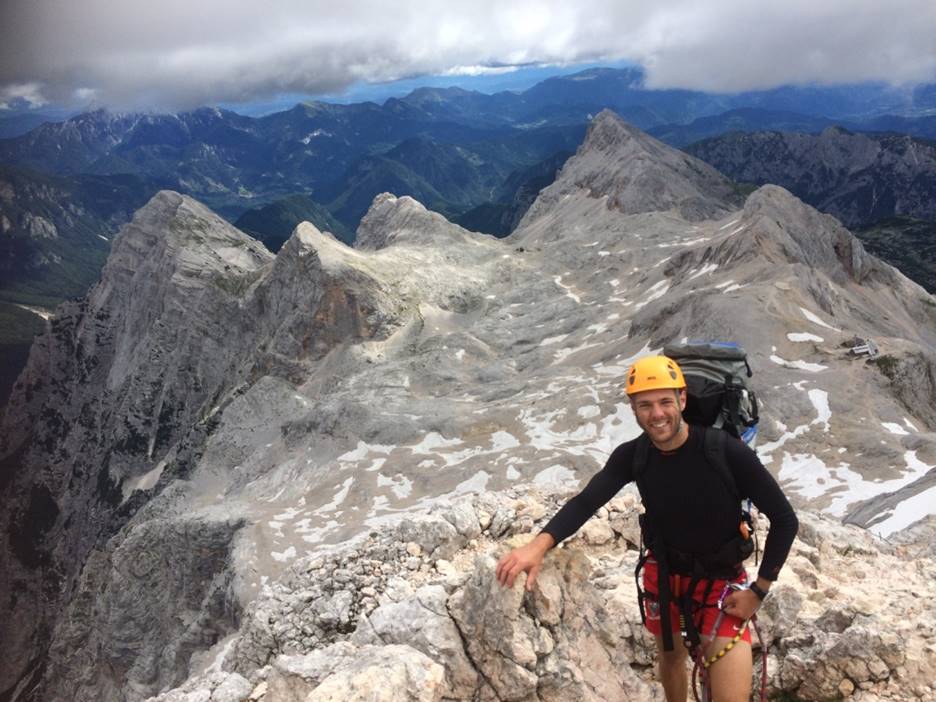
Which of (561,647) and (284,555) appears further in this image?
(284,555)

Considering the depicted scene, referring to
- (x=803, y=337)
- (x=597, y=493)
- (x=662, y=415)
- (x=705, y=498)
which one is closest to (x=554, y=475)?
(x=803, y=337)

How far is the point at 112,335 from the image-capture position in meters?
184

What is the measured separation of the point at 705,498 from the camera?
8180 millimetres

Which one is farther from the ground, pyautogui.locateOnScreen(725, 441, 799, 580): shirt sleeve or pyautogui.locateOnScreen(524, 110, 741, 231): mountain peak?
pyautogui.locateOnScreen(725, 441, 799, 580): shirt sleeve

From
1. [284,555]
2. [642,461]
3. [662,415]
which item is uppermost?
[662,415]

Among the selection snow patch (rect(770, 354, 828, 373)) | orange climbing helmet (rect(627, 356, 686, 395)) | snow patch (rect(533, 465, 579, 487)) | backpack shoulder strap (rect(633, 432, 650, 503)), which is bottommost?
snow patch (rect(533, 465, 579, 487))

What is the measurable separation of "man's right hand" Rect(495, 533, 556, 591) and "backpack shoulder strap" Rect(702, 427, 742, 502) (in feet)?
8.67

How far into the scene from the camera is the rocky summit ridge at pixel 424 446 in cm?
1118

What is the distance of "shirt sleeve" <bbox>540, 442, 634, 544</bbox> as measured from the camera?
8.91 m

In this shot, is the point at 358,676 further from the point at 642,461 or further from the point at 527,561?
the point at 642,461

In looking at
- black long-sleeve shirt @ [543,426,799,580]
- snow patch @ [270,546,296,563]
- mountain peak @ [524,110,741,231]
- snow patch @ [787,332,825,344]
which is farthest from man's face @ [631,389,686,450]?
mountain peak @ [524,110,741,231]

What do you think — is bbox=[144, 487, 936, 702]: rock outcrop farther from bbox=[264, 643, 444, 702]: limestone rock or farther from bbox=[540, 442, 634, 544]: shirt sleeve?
bbox=[540, 442, 634, 544]: shirt sleeve

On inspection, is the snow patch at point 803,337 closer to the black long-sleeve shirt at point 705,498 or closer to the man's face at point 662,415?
the black long-sleeve shirt at point 705,498

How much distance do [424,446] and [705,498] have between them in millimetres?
65565
